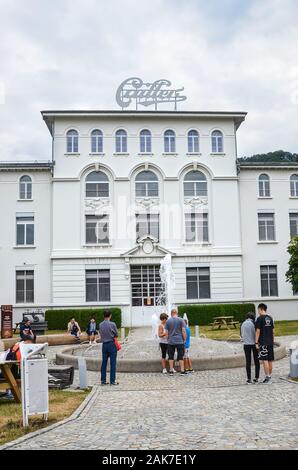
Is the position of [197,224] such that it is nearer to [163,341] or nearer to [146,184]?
[146,184]

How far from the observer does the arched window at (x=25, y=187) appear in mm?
38812

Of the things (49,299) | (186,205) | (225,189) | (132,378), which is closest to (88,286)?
(49,299)

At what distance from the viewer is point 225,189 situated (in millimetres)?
39156

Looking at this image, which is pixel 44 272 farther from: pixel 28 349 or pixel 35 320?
pixel 28 349

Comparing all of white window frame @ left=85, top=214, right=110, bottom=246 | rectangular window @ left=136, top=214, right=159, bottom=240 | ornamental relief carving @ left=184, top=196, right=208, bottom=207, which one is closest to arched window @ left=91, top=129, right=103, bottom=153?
white window frame @ left=85, top=214, right=110, bottom=246

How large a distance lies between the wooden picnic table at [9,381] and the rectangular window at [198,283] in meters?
27.6

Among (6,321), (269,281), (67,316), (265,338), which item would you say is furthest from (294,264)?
(265,338)

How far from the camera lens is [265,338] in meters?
13.1

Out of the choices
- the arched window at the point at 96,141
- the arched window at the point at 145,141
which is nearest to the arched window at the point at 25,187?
the arched window at the point at 96,141

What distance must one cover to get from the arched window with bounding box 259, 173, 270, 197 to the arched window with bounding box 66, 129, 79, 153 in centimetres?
1336

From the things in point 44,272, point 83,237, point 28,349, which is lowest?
point 28,349

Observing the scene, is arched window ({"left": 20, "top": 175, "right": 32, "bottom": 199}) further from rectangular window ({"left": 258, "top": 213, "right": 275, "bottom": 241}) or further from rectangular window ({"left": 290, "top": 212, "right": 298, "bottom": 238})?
rectangular window ({"left": 290, "top": 212, "right": 298, "bottom": 238})

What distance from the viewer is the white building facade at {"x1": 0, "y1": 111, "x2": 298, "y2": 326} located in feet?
124

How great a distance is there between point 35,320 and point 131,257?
8446 millimetres
